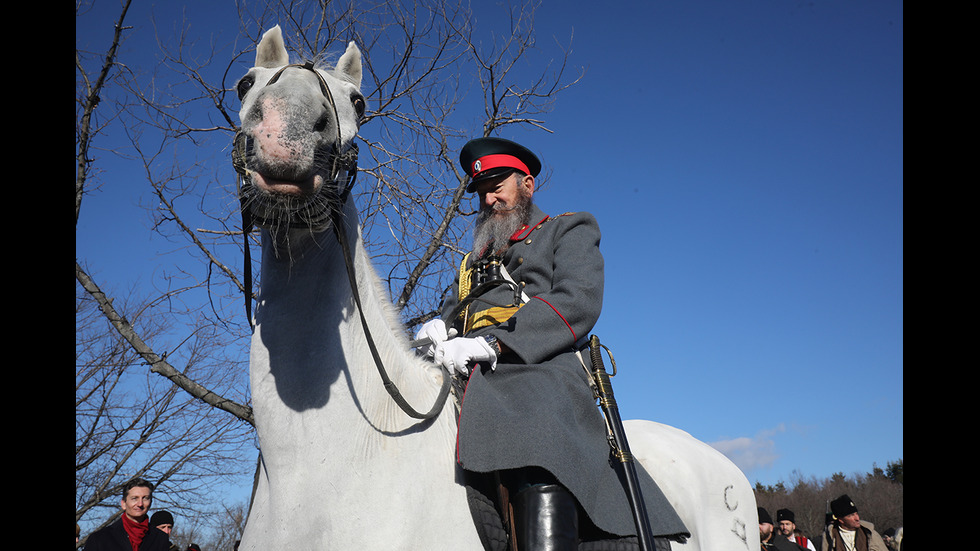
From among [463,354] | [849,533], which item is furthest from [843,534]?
[463,354]

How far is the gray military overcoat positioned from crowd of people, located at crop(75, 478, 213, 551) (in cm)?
502

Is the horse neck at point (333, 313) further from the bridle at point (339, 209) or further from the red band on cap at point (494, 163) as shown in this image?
the red band on cap at point (494, 163)

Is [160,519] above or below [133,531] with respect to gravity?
above

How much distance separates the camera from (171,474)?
13.9 m

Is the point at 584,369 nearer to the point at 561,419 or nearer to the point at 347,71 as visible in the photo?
the point at 561,419

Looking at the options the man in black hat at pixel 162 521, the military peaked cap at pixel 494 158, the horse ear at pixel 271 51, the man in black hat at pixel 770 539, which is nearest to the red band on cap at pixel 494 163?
the military peaked cap at pixel 494 158

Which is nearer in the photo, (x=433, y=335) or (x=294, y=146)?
(x=294, y=146)

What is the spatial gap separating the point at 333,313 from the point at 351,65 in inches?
49.0

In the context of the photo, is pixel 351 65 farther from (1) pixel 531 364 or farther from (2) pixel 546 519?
(2) pixel 546 519

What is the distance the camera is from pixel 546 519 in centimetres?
304

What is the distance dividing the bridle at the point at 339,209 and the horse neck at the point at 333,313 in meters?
0.05

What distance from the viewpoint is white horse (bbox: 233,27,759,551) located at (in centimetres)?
255
